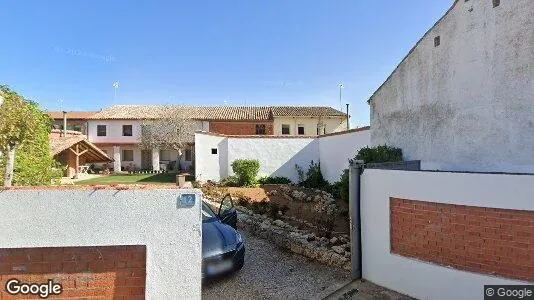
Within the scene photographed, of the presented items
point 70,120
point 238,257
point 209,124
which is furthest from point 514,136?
point 70,120

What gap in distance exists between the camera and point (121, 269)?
3.92 meters

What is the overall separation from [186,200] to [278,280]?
2.89 m

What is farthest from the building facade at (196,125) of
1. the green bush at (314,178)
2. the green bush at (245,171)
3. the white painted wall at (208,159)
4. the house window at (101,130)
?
the green bush at (314,178)

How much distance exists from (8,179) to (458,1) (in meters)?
12.4

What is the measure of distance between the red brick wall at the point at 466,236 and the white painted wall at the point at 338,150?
972cm

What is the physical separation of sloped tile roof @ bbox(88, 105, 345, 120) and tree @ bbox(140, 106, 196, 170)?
2.26 metres

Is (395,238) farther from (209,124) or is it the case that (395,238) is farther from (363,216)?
(209,124)

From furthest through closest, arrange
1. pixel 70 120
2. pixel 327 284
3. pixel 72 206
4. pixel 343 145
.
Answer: pixel 70 120, pixel 343 145, pixel 327 284, pixel 72 206

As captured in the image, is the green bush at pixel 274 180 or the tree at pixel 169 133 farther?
the tree at pixel 169 133

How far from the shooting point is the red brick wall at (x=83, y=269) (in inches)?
146

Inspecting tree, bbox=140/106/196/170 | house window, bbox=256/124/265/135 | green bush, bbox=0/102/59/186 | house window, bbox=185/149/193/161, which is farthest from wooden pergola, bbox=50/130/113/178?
house window, bbox=256/124/265/135

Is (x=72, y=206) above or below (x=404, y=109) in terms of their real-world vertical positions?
below

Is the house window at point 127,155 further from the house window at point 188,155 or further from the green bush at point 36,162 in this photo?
the green bush at point 36,162

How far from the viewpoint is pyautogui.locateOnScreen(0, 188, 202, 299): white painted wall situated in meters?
3.72
